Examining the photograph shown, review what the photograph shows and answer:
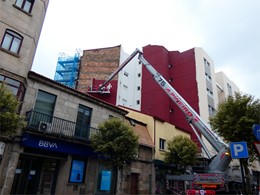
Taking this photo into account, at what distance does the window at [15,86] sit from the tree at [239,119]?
12976mm

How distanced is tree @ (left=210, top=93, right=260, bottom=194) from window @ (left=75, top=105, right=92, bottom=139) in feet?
30.7

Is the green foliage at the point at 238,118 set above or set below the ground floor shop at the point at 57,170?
above

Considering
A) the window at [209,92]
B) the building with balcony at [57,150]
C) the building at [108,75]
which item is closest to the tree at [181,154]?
the building with balcony at [57,150]

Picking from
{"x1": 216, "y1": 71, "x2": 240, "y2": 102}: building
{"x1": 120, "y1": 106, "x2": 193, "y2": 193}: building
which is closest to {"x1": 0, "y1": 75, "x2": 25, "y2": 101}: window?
{"x1": 120, "y1": 106, "x2": 193, "y2": 193}: building

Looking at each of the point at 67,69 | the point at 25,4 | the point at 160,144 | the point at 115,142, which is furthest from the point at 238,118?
the point at 67,69

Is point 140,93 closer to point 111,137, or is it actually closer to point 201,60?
point 201,60

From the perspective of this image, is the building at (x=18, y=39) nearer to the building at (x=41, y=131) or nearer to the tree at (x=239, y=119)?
the building at (x=41, y=131)

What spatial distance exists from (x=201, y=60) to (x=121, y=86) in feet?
46.5

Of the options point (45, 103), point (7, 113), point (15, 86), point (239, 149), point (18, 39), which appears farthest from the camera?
point (45, 103)

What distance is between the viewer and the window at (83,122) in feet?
50.0

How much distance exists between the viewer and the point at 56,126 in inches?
543

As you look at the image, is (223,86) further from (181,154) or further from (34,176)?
(34,176)

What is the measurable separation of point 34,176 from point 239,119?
13.5m

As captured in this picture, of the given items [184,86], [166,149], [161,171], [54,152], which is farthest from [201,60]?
[54,152]
